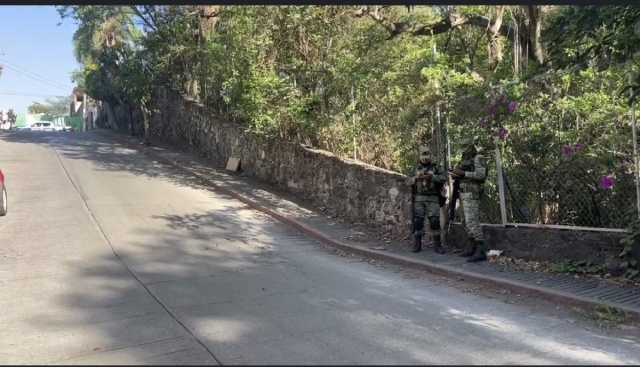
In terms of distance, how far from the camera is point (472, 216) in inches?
285

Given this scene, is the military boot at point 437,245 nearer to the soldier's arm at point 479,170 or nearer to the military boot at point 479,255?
the military boot at point 479,255

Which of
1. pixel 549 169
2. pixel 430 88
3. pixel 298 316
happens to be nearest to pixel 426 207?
pixel 549 169

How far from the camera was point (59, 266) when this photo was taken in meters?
7.00

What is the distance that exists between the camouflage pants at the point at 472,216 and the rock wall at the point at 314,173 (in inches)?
54.9

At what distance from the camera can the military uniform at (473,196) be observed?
7.19m

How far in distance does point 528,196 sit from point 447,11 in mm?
6551

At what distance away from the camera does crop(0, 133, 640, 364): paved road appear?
4.14m

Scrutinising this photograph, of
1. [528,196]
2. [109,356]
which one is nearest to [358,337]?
[109,356]

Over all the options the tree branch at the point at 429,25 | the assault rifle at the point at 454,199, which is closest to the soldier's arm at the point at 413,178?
the assault rifle at the point at 454,199

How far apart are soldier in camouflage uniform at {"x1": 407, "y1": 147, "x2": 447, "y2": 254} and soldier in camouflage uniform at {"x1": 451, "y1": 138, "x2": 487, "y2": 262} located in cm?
37

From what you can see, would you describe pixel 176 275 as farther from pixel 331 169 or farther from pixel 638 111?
pixel 638 111

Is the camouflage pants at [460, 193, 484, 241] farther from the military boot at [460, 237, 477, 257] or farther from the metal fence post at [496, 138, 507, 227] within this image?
the metal fence post at [496, 138, 507, 227]

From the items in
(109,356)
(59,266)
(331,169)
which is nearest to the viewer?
(109,356)

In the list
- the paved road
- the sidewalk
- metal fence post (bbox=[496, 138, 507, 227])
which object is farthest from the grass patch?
metal fence post (bbox=[496, 138, 507, 227])
